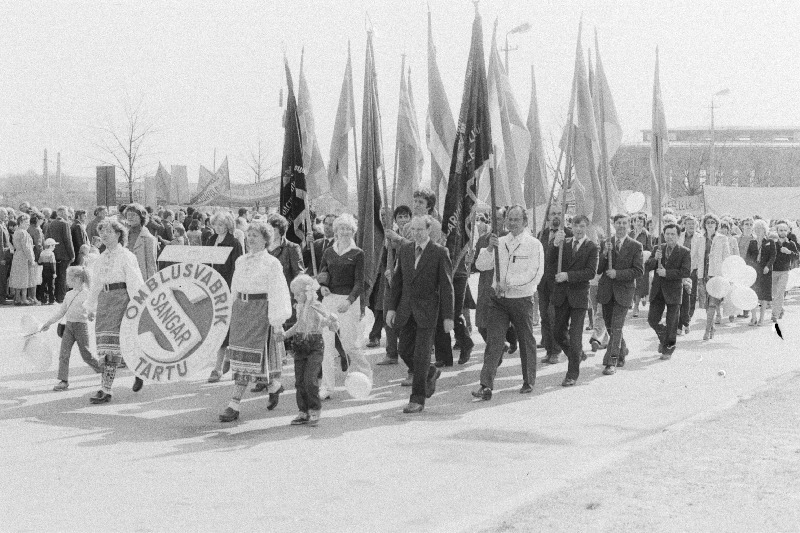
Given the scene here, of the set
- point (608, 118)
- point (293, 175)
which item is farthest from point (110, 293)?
point (608, 118)

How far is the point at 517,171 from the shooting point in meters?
15.8

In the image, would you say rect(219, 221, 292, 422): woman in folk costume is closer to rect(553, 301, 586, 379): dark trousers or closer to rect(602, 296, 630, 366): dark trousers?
rect(553, 301, 586, 379): dark trousers

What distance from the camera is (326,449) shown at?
24.2 feet

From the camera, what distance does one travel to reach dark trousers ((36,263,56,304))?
20.1m

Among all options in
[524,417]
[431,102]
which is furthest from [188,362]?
[431,102]

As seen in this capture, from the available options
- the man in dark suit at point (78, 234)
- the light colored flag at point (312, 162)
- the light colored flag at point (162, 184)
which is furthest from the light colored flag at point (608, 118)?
the light colored flag at point (162, 184)

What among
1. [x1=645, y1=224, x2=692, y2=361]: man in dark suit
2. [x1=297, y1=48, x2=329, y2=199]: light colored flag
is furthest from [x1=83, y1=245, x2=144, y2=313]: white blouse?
[x1=645, y1=224, x2=692, y2=361]: man in dark suit

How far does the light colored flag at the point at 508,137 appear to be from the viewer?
14562 millimetres

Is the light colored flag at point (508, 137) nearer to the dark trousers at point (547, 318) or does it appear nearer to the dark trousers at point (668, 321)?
the dark trousers at point (547, 318)

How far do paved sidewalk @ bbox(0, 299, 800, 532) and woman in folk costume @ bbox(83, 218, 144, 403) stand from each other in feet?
1.31

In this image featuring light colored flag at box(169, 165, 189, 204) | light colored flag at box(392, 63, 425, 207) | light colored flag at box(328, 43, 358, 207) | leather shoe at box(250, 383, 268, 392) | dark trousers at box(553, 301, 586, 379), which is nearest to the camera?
leather shoe at box(250, 383, 268, 392)

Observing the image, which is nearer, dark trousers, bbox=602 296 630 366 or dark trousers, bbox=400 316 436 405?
dark trousers, bbox=400 316 436 405

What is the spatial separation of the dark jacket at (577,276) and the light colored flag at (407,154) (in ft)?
10.8

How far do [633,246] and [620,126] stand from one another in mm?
2928
